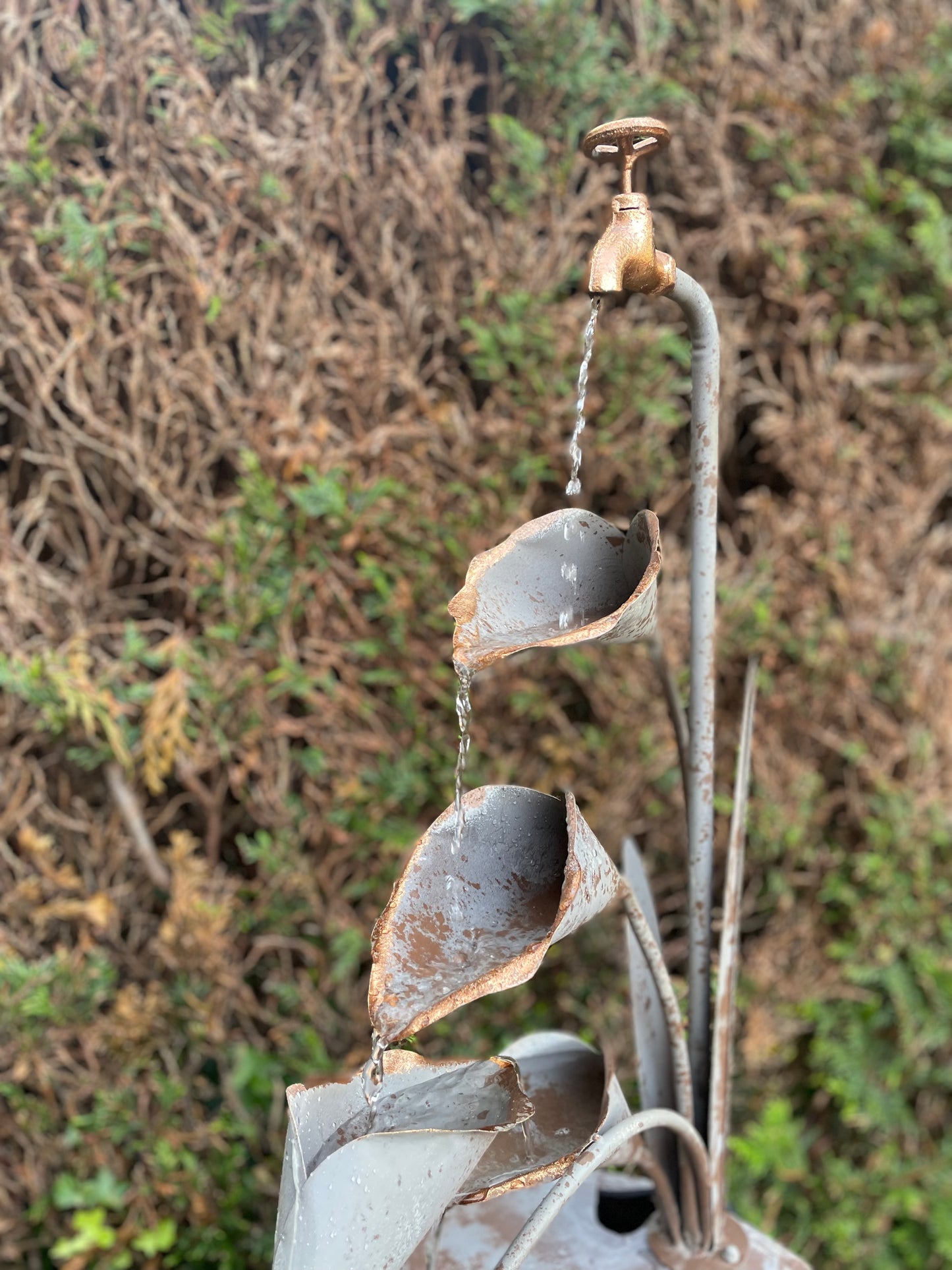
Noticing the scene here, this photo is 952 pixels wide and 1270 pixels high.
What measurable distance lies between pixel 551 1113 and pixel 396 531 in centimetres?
88

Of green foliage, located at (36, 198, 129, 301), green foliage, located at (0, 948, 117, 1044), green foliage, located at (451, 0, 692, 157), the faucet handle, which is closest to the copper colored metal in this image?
green foliage, located at (0, 948, 117, 1044)

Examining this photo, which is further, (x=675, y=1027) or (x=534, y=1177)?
(x=675, y=1027)

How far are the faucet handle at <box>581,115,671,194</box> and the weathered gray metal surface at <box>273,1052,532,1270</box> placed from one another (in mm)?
583

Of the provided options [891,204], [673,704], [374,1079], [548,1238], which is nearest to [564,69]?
[891,204]

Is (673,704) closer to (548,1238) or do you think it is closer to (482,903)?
(482,903)

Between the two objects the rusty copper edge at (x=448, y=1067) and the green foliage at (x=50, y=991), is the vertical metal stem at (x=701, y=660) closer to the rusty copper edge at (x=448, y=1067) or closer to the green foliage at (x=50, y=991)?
the rusty copper edge at (x=448, y=1067)

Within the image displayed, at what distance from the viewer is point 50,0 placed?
1.19m

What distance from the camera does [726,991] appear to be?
2.53 feet

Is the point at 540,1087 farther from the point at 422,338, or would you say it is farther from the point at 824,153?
the point at 824,153

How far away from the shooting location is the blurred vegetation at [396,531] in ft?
4.20

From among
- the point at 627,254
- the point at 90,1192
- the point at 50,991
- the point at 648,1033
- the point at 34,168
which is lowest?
the point at 90,1192

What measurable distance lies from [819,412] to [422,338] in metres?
0.65

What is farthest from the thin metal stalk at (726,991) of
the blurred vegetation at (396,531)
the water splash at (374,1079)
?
the blurred vegetation at (396,531)

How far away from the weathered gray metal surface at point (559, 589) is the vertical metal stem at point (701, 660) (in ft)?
0.32
